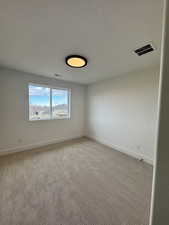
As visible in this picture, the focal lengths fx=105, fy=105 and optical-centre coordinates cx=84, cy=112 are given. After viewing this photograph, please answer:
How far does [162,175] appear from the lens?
57 cm

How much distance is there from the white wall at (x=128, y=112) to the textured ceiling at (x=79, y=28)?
771mm

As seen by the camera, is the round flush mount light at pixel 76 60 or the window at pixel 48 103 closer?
the round flush mount light at pixel 76 60

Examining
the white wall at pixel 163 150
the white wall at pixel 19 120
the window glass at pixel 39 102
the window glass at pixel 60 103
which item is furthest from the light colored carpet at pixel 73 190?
the window glass at pixel 60 103

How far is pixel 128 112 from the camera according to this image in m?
3.15

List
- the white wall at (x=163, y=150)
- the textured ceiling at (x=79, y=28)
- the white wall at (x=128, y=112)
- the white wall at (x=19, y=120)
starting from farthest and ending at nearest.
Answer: the white wall at (x=19, y=120), the white wall at (x=128, y=112), the textured ceiling at (x=79, y=28), the white wall at (x=163, y=150)

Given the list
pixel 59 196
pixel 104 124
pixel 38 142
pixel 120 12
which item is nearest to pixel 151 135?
pixel 104 124

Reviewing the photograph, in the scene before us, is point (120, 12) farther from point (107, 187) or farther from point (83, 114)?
point (83, 114)

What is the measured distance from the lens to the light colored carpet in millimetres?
1322

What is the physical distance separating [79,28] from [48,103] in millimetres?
2867

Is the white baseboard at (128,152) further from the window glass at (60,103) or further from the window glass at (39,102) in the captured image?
the window glass at (39,102)

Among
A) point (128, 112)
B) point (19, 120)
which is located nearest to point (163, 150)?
point (128, 112)

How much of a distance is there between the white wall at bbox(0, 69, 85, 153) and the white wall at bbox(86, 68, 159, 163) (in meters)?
1.55

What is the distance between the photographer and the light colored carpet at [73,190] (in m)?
1.32

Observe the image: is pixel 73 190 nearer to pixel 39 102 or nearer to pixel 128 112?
pixel 128 112
